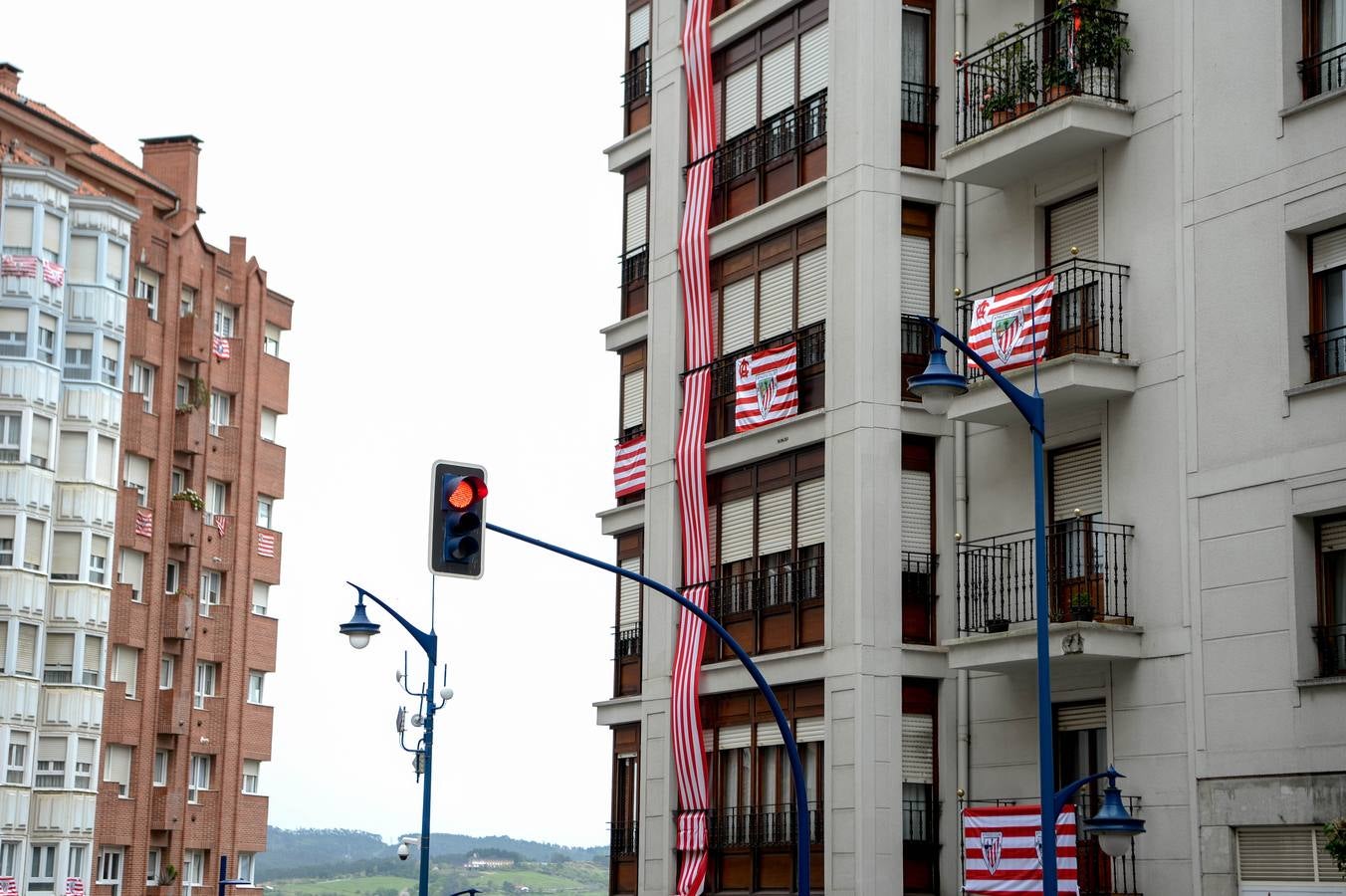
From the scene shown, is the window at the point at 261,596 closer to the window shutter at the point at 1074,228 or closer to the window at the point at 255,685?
the window at the point at 255,685

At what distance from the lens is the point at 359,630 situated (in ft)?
110

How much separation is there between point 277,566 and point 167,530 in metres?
6.80

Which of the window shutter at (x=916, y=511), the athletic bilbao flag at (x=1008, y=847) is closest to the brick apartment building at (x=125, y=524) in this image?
the window shutter at (x=916, y=511)

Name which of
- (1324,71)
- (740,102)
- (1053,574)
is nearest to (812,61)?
(740,102)

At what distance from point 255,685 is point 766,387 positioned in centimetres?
4207

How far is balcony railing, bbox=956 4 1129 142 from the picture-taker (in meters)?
27.3

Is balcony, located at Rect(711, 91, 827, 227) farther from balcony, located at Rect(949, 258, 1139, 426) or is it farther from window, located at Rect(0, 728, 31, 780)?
window, located at Rect(0, 728, 31, 780)

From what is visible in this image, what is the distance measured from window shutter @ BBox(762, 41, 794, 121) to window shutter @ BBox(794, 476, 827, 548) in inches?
254

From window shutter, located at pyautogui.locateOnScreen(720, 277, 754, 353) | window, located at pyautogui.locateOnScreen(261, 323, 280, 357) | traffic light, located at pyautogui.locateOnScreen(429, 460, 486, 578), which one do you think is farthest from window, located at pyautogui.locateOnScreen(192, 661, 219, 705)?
traffic light, located at pyautogui.locateOnScreen(429, 460, 486, 578)

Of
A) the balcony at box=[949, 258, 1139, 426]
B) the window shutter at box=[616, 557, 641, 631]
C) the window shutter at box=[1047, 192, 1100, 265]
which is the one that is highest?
the window shutter at box=[1047, 192, 1100, 265]

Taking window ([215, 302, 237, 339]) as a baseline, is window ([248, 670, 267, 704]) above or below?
below

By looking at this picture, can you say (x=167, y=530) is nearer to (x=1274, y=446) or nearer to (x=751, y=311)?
(x=751, y=311)

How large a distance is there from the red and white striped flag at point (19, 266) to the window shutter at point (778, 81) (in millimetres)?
35173

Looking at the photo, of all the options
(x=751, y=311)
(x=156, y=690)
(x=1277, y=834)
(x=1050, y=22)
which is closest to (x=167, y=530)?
(x=156, y=690)
